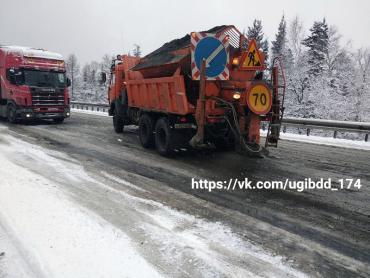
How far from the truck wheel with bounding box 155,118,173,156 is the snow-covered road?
8.96ft

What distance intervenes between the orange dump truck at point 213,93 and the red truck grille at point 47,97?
24.5 feet

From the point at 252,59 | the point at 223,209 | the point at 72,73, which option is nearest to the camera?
the point at 223,209

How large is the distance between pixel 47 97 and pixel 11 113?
1748 millimetres

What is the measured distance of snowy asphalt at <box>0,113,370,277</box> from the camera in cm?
354

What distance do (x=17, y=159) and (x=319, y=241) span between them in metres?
6.41

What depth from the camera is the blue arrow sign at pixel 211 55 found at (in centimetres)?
762

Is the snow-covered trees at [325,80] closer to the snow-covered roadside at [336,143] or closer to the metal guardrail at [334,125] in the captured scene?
the metal guardrail at [334,125]

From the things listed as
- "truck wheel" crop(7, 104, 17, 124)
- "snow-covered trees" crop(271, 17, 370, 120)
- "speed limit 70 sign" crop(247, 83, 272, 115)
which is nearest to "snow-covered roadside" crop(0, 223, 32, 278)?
"speed limit 70 sign" crop(247, 83, 272, 115)

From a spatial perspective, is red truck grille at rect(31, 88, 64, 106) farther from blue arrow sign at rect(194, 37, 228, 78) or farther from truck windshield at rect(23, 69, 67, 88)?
blue arrow sign at rect(194, 37, 228, 78)

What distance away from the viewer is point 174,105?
8.24 m

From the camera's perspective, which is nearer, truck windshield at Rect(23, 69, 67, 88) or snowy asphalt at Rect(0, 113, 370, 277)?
snowy asphalt at Rect(0, 113, 370, 277)

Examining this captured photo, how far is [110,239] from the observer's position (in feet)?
12.8

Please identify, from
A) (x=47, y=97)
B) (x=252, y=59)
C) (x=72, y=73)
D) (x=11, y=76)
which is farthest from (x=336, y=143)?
(x=72, y=73)

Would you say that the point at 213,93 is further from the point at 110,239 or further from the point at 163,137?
the point at 110,239
